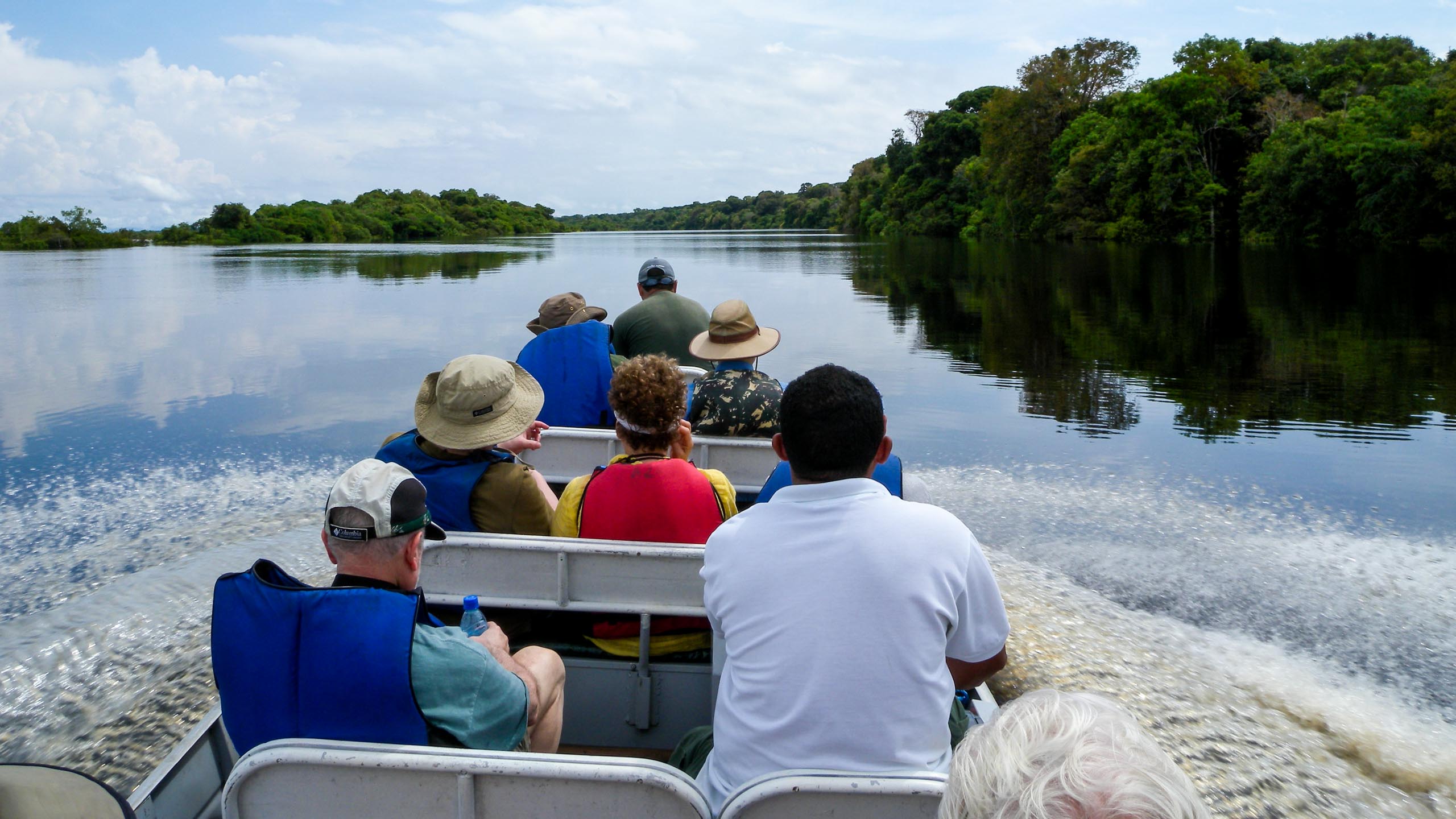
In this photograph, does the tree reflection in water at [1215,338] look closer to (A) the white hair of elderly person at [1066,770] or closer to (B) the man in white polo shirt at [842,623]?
(B) the man in white polo shirt at [842,623]

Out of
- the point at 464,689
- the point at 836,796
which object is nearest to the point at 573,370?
the point at 464,689

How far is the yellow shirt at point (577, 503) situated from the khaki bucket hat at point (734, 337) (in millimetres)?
2075

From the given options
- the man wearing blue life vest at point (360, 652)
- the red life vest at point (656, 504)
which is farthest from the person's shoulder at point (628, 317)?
the man wearing blue life vest at point (360, 652)

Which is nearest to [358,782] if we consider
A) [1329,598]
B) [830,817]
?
Answer: [830,817]

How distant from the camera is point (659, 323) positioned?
273 inches

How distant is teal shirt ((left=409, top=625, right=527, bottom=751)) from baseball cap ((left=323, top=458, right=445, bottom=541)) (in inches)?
9.6

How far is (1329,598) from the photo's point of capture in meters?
5.16

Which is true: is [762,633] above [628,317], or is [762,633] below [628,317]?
below

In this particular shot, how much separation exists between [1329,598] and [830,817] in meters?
4.65

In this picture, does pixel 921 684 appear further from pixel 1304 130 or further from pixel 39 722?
pixel 1304 130

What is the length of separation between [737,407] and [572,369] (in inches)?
55.0

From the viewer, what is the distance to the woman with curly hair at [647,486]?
318cm

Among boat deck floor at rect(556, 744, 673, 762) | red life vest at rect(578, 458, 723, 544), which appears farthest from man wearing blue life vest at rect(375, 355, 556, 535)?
boat deck floor at rect(556, 744, 673, 762)

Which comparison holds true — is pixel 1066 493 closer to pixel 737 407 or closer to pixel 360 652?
pixel 737 407
